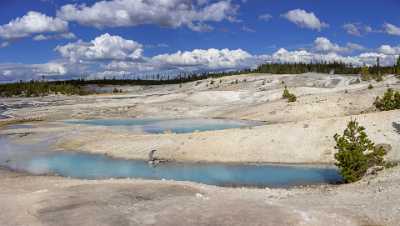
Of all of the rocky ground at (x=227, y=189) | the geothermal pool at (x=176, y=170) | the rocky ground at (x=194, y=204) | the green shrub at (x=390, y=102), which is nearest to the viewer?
the rocky ground at (x=194, y=204)

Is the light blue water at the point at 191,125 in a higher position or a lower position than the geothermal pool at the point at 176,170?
higher

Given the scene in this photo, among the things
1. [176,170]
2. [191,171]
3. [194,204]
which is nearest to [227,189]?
[194,204]

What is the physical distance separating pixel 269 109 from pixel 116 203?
46.1 metres

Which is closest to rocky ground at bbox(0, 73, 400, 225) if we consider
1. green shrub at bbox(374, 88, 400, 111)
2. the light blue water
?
the light blue water

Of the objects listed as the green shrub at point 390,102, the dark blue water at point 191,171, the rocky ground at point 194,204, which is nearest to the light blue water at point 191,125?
the green shrub at point 390,102

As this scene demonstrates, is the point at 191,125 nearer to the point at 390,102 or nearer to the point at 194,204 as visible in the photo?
the point at 390,102

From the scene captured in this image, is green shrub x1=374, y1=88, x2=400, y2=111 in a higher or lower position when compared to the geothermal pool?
higher

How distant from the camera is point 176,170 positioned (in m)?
34.5

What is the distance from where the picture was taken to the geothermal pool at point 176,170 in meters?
30.5

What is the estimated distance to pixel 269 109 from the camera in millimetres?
66062

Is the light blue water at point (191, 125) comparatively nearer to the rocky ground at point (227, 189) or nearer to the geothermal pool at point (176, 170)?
the rocky ground at point (227, 189)

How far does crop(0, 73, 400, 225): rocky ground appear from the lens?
19.1 m

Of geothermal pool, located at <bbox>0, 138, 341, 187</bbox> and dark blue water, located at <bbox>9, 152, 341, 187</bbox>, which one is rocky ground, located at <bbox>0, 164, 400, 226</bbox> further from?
geothermal pool, located at <bbox>0, 138, 341, 187</bbox>

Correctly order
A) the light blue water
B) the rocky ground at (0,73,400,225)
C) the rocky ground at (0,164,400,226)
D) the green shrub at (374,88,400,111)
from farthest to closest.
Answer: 1. the light blue water
2. the green shrub at (374,88,400,111)
3. the rocky ground at (0,73,400,225)
4. the rocky ground at (0,164,400,226)
